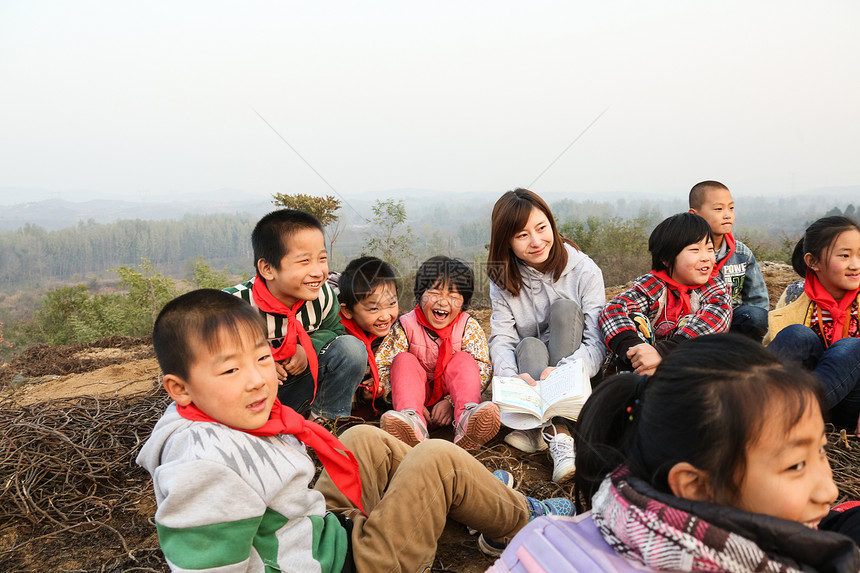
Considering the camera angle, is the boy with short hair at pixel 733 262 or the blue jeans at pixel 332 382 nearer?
the blue jeans at pixel 332 382

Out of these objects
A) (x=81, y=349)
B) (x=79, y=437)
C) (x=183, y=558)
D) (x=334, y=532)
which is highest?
(x=183, y=558)

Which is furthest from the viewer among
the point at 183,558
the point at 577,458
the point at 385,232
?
the point at 385,232

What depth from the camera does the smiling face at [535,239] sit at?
9.98 feet

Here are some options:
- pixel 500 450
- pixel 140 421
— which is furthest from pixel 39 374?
pixel 500 450

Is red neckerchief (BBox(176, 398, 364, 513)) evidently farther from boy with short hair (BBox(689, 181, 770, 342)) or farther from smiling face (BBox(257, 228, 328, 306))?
boy with short hair (BBox(689, 181, 770, 342))

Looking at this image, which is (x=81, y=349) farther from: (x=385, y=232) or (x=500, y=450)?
(x=500, y=450)

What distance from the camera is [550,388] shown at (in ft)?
8.54

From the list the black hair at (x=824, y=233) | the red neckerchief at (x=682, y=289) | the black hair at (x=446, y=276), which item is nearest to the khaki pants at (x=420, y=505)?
the black hair at (x=446, y=276)

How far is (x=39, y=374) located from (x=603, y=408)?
5003 mm

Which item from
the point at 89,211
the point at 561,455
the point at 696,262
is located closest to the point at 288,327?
the point at 561,455

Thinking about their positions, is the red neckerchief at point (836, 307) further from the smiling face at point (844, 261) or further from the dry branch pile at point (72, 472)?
the dry branch pile at point (72, 472)

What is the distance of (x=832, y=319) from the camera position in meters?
2.76

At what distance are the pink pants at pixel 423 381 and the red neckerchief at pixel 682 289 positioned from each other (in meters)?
1.13

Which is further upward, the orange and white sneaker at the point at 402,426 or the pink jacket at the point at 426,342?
the pink jacket at the point at 426,342
